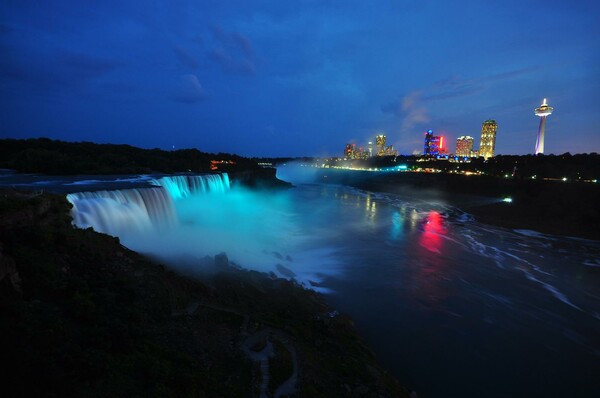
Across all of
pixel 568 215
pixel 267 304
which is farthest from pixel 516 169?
pixel 267 304

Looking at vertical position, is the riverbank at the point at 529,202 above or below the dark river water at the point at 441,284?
above

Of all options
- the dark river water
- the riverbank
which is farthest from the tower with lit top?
the dark river water

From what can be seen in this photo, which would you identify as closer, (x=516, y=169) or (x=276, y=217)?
(x=276, y=217)

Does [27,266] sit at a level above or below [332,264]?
above

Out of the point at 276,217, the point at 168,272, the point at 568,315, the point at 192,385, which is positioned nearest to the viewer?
the point at 192,385

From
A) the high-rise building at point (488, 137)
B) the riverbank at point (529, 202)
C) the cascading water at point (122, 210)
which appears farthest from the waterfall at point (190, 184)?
the high-rise building at point (488, 137)

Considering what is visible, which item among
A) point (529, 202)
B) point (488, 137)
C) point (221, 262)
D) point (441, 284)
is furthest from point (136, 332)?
point (488, 137)

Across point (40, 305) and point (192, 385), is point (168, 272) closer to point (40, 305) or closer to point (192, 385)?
point (40, 305)

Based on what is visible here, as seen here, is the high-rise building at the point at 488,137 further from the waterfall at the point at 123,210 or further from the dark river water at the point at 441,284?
the waterfall at the point at 123,210
